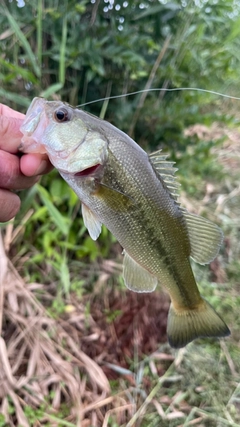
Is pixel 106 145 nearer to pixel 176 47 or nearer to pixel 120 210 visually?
pixel 120 210

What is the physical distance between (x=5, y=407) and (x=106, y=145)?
144 centimetres

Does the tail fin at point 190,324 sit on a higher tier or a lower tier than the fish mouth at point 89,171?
lower

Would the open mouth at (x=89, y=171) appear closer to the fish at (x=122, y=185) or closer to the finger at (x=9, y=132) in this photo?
the fish at (x=122, y=185)

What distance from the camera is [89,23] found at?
79.8 inches

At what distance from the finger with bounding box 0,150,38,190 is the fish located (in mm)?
69

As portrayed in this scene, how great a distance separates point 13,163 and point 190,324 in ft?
2.59

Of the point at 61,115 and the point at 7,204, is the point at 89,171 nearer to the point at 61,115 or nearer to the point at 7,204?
the point at 61,115

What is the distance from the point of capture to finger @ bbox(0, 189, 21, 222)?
48.4 inches

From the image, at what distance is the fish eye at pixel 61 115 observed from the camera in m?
1.05

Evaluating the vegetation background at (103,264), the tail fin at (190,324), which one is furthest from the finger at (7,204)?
the tail fin at (190,324)

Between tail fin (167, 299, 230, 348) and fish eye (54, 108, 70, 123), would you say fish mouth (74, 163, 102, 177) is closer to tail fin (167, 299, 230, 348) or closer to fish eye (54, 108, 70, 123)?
fish eye (54, 108, 70, 123)

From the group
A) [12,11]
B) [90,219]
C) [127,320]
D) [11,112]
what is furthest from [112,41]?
[127,320]

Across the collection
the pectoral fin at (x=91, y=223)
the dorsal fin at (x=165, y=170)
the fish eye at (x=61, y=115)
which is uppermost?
the fish eye at (x=61, y=115)

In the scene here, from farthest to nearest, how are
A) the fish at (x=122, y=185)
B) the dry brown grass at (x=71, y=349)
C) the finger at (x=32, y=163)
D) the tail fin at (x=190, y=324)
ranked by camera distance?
1. the dry brown grass at (x=71, y=349)
2. the tail fin at (x=190, y=324)
3. the finger at (x=32, y=163)
4. the fish at (x=122, y=185)
